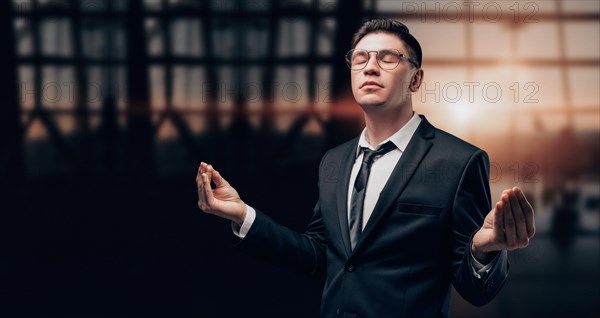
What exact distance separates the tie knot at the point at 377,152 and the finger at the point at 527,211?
1.70ft

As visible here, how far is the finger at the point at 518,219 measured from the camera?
1.30m

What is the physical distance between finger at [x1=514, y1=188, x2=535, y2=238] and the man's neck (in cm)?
54

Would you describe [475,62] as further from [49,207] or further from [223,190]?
[49,207]

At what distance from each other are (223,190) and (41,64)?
116 inches

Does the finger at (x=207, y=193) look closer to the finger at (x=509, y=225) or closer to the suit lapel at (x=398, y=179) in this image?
the suit lapel at (x=398, y=179)

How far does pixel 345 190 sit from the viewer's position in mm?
1772

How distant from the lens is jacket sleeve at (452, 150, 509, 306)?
4.95 ft

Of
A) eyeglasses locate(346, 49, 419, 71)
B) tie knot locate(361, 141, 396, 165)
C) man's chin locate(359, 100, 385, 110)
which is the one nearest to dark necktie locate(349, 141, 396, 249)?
tie knot locate(361, 141, 396, 165)

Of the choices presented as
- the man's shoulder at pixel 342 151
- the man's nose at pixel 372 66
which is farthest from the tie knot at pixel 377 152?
the man's nose at pixel 372 66

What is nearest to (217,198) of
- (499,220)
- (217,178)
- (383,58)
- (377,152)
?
(217,178)

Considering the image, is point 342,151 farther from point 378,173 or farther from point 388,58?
point 388,58

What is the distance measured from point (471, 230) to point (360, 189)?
0.33 meters

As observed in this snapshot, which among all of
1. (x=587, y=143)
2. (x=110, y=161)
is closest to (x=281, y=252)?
(x=110, y=161)

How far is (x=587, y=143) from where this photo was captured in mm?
4078
